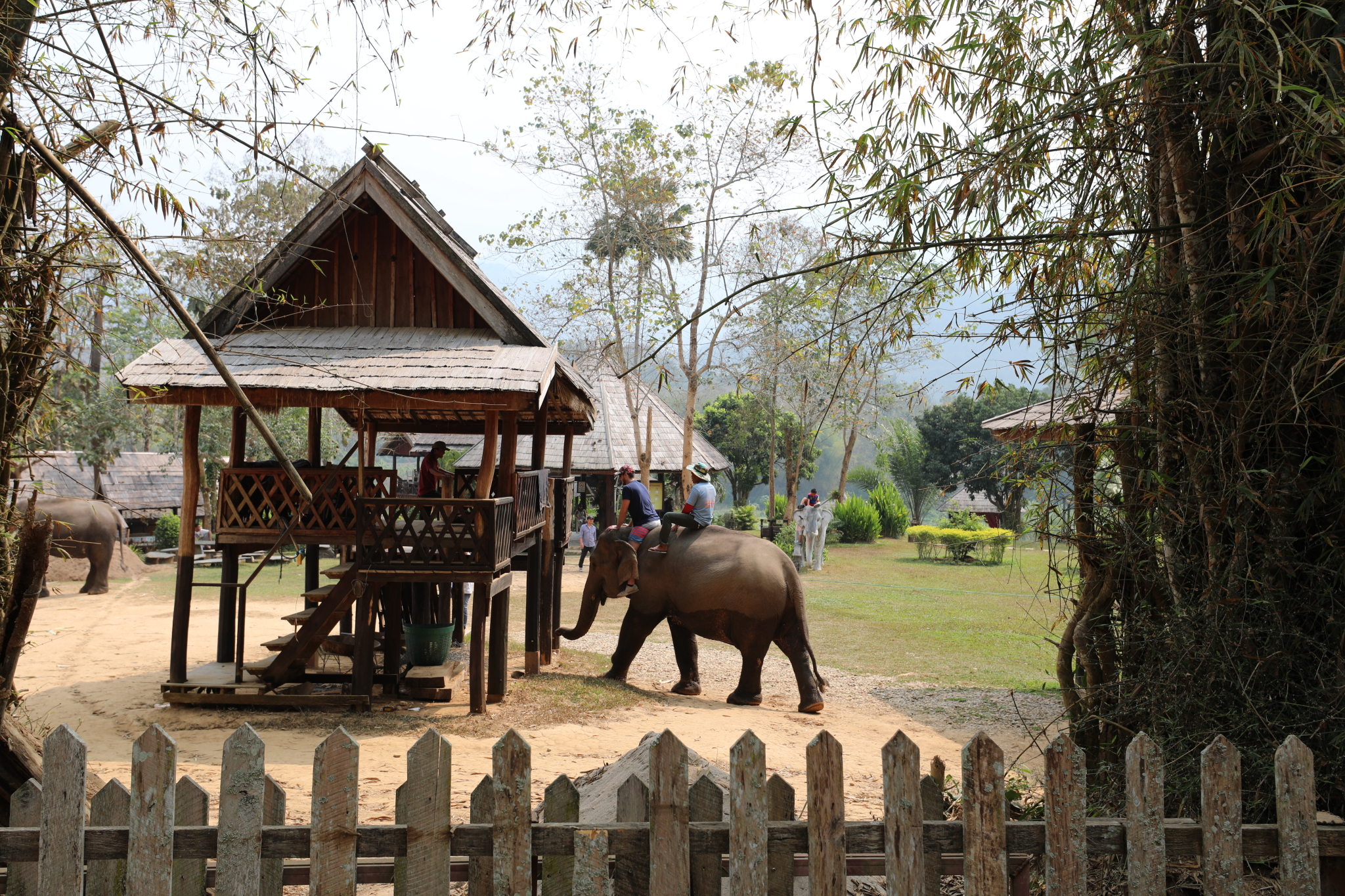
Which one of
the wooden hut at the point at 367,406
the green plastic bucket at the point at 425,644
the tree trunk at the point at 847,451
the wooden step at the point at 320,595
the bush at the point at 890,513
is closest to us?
the wooden hut at the point at 367,406

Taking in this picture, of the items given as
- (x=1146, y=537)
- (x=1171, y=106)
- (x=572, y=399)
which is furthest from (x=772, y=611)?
(x=1171, y=106)

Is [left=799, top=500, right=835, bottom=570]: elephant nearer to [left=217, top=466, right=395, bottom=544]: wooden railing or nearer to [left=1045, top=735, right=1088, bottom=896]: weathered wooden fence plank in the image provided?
[left=217, top=466, right=395, bottom=544]: wooden railing

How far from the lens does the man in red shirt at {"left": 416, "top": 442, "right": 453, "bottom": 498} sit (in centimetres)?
1167

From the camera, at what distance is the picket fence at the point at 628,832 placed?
2.54 meters

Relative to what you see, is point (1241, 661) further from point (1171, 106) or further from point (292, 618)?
point (292, 618)

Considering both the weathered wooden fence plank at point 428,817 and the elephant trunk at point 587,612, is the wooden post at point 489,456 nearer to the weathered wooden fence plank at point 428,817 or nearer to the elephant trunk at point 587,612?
the elephant trunk at point 587,612

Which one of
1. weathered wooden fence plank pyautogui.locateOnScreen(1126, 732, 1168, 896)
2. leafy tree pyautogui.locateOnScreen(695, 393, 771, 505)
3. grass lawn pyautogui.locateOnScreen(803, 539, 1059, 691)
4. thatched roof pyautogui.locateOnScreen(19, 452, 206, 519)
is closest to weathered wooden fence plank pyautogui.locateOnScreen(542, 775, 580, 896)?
weathered wooden fence plank pyautogui.locateOnScreen(1126, 732, 1168, 896)

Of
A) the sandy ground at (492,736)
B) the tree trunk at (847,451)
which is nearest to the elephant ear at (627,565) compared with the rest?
the sandy ground at (492,736)

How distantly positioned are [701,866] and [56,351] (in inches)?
111

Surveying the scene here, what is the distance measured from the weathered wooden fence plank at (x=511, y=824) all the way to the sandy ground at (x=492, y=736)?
156 inches

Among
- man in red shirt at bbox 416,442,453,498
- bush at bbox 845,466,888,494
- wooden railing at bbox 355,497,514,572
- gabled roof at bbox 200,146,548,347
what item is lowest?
wooden railing at bbox 355,497,514,572

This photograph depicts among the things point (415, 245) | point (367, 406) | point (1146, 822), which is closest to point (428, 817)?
point (1146, 822)

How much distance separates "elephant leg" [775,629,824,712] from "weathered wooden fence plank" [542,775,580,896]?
25.6ft

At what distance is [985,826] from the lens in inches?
105
